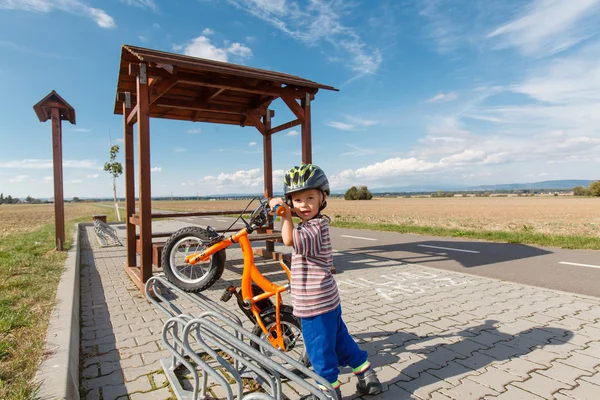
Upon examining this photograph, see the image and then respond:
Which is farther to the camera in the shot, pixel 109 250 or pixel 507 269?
pixel 109 250

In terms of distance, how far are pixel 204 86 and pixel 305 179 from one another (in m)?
6.08

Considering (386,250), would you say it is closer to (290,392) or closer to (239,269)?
(239,269)

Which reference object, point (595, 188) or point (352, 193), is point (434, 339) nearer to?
point (352, 193)

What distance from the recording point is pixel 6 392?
7.77ft

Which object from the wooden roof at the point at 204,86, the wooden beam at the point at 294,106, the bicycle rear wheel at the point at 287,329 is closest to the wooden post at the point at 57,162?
the wooden roof at the point at 204,86

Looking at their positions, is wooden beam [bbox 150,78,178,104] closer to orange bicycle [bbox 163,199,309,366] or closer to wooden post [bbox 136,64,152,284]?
wooden post [bbox 136,64,152,284]

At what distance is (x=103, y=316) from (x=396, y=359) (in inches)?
142

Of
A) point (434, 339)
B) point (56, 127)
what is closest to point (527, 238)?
point (434, 339)

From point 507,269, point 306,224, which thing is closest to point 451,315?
point 306,224

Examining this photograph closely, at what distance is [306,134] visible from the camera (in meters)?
7.04

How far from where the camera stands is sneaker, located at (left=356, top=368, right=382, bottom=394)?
2.66 m

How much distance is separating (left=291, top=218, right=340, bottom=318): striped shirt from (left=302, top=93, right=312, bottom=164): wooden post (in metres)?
4.62

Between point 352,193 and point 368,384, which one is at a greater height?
point 352,193

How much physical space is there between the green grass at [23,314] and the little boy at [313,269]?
1750 mm
